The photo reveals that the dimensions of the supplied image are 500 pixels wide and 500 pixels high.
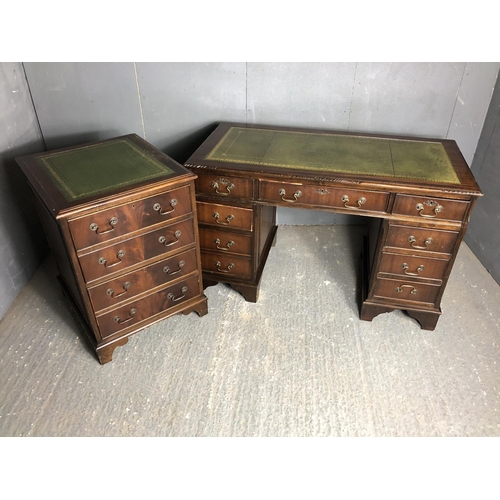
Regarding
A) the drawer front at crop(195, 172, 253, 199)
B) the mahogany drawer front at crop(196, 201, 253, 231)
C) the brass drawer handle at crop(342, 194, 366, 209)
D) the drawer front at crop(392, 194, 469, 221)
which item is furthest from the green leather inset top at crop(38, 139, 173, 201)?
the drawer front at crop(392, 194, 469, 221)

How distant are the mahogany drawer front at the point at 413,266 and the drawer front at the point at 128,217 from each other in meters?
0.99

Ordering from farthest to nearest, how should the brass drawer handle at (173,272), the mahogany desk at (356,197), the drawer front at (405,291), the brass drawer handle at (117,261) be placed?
1. the drawer front at (405,291)
2. the brass drawer handle at (173,272)
3. the mahogany desk at (356,197)
4. the brass drawer handle at (117,261)

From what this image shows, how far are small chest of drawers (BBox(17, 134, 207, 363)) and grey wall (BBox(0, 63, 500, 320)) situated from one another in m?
0.48

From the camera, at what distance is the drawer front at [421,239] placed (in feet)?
6.33

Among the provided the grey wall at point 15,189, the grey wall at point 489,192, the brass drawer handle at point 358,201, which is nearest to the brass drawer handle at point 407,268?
the brass drawer handle at point 358,201

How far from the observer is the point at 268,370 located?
2004mm

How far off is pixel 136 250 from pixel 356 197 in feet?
3.31

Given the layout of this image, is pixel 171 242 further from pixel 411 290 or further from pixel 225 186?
pixel 411 290

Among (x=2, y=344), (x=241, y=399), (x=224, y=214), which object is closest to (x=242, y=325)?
(x=241, y=399)

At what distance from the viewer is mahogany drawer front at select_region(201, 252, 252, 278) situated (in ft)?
7.52

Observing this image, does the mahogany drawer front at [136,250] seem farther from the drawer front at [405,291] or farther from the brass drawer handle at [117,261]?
the drawer front at [405,291]

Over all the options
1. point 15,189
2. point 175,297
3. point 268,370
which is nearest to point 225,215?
point 175,297

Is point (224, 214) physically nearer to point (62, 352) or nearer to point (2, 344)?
point (62, 352)

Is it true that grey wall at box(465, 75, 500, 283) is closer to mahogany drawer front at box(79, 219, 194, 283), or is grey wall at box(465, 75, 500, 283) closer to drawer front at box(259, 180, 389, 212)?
drawer front at box(259, 180, 389, 212)
